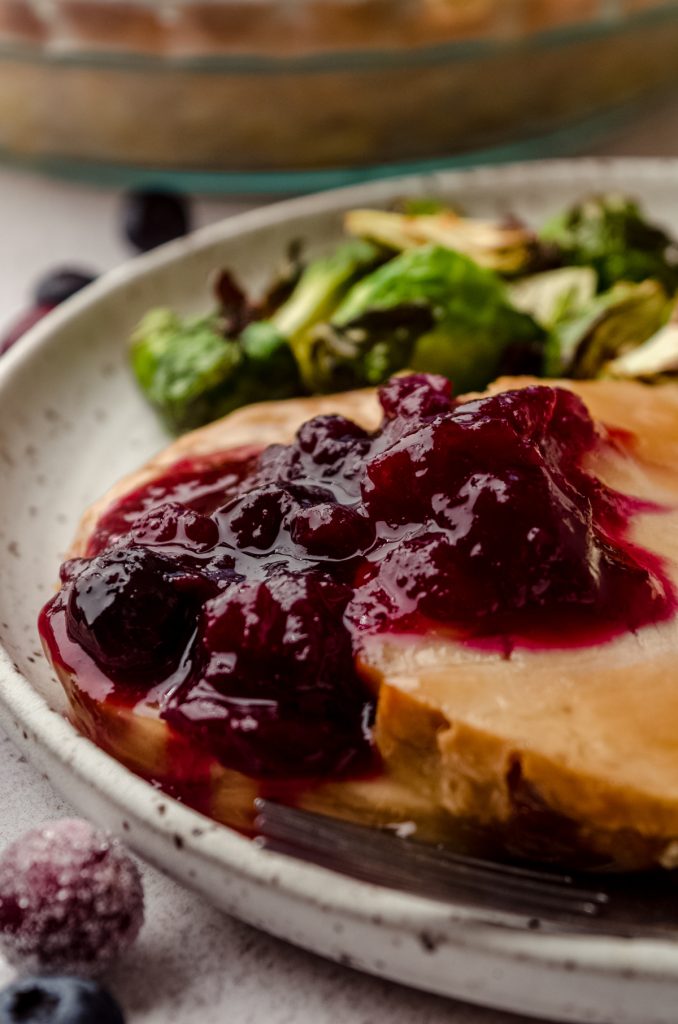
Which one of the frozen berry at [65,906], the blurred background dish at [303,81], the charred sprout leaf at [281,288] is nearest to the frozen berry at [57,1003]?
the frozen berry at [65,906]

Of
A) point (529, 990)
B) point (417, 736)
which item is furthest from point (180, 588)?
point (529, 990)

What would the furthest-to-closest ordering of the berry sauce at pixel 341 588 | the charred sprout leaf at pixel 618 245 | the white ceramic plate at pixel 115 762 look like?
the charred sprout leaf at pixel 618 245 → the berry sauce at pixel 341 588 → the white ceramic plate at pixel 115 762

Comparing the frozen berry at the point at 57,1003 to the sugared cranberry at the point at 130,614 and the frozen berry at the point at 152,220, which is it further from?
the frozen berry at the point at 152,220

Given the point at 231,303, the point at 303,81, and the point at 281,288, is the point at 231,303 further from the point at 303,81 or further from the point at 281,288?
the point at 303,81

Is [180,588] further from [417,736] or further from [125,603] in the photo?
[417,736]

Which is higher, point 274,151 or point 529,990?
point 274,151

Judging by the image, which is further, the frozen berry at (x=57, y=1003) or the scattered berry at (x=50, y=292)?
the scattered berry at (x=50, y=292)
